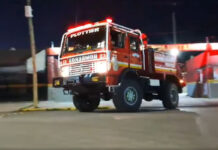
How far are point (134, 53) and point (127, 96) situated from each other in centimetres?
170

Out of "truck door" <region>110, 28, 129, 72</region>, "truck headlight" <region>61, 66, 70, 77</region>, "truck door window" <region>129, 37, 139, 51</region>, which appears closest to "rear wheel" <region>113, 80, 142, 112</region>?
"truck door" <region>110, 28, 129, 72</region>

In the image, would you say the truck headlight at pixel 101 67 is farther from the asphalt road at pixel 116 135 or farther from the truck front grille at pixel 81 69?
the asphalt road at pixel 116 135

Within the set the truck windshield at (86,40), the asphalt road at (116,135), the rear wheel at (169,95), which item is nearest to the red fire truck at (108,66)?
the truck windshield at (86,40)

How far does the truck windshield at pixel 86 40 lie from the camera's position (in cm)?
1184

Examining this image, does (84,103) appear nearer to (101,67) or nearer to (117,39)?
(101,67)

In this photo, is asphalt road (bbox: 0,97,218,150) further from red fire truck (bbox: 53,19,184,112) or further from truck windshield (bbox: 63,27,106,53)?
truck windshield (bbox: 63,27,106,53)

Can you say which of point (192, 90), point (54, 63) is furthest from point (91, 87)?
point (192, 90)

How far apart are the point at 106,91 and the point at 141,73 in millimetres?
1630

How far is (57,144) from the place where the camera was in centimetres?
631

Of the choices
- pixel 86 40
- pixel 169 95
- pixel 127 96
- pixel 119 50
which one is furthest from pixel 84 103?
pixel 169 95

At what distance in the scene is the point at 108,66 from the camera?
1134cm

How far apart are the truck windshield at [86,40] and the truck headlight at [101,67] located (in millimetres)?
564

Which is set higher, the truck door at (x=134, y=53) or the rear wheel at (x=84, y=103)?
the truck door at (x=134, y=53)

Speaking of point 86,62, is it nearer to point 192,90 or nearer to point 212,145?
point 212,145
